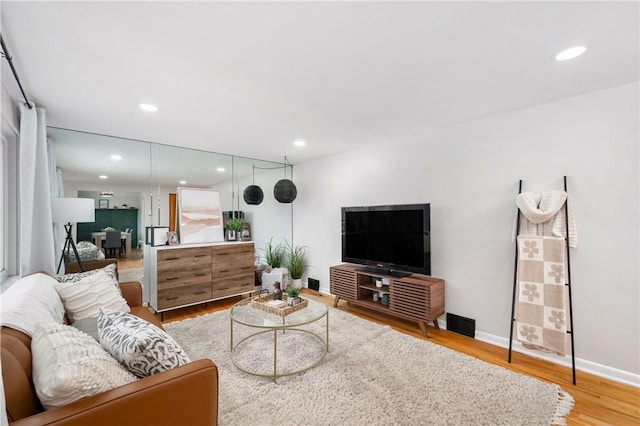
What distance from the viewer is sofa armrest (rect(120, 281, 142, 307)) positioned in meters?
2.67

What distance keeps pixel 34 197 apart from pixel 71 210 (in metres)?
0.30

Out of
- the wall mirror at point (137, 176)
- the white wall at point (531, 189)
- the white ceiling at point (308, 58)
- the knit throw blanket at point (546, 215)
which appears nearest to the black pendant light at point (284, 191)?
the wall mirror at point (137, 176)

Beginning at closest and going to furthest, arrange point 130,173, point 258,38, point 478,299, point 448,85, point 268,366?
point 258,38 → point 448,85 → point 268,366 → point 478,299 → point 130,173

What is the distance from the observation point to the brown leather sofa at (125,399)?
3.19ft

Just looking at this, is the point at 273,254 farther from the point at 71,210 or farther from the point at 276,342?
the point at 71,210

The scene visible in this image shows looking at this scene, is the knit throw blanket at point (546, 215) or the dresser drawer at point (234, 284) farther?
the dresser drawer at point (234, 284)

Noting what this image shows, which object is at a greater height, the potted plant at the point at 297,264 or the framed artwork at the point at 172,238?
the framed artwork at the point at 172,238

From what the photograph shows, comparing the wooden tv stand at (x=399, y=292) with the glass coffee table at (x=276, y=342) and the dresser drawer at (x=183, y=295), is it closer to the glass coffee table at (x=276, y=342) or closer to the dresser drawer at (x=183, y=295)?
the glass coffee table at (x=276, y=342)

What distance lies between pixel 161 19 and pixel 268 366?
2548mm

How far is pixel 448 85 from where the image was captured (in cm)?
223

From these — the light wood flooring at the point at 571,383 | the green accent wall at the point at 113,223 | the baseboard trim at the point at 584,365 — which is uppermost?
the green accent wall at the point at 113,223

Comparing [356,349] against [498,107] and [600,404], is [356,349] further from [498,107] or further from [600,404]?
[498,107]

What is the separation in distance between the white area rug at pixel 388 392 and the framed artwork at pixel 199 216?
1.77 m

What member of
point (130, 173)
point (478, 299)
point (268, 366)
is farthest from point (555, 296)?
point (130, 173)
